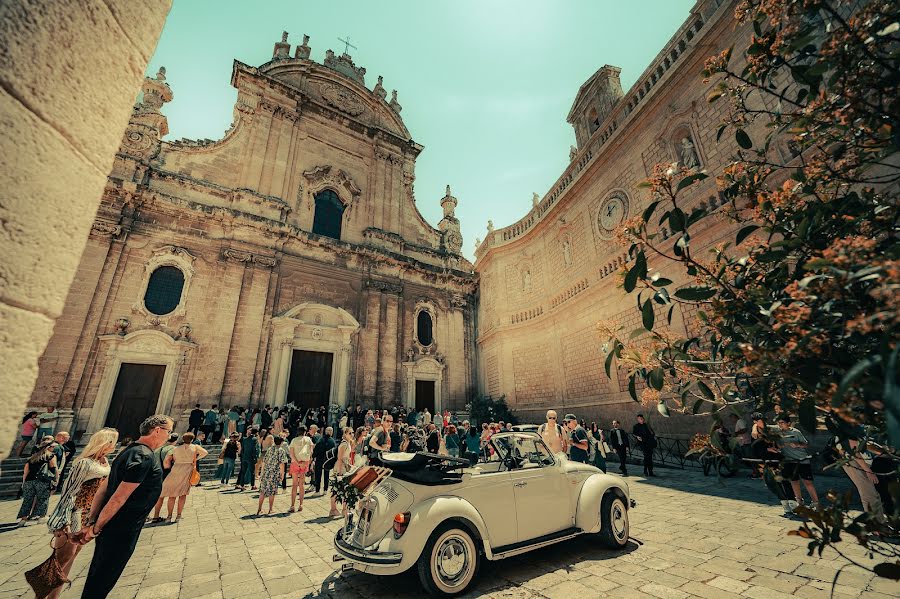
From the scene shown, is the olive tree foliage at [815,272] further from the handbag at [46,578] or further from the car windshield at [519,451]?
the handbag at [46,578]

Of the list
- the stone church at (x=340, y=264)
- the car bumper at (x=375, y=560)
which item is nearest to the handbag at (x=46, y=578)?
the car bumper at (x=375, y=560)

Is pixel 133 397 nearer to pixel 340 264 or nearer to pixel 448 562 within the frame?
pixel 340 264

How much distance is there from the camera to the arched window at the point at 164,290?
12488mm

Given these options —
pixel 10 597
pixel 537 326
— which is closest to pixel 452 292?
pixel 537 326

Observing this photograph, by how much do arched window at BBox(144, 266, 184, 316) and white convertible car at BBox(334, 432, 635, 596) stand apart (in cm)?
1305

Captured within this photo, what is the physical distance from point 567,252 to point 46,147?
49.3ft

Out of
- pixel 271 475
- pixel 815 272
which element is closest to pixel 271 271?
pixel 271 475

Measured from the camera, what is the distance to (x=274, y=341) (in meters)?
14.2

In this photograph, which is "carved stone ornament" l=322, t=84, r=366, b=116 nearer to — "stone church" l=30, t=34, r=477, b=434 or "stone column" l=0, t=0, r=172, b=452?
"stone church" l=30, t=34, r=477, b=434

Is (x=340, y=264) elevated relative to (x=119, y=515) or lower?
elevated

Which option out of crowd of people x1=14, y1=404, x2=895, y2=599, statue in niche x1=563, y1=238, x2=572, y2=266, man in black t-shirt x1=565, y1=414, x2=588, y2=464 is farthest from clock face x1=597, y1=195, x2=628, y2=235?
man in black t-shirt x1=565, y1=414, x2=588, y2=464

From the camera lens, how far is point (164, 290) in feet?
42.0

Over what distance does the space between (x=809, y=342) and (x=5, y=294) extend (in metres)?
3.05

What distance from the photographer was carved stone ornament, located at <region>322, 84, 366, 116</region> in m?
19.6
